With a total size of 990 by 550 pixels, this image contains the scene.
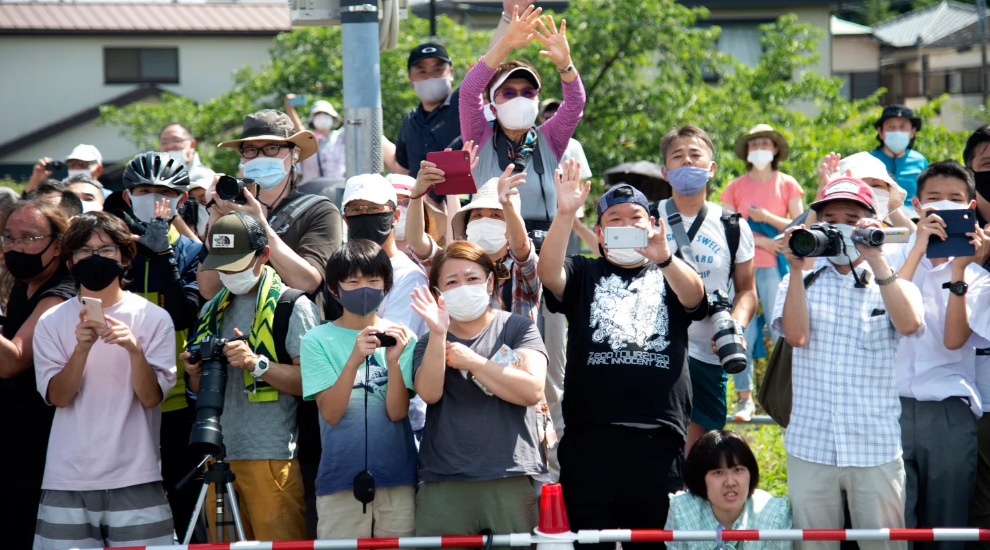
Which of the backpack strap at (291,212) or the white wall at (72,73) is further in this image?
the white wall at (72,73)

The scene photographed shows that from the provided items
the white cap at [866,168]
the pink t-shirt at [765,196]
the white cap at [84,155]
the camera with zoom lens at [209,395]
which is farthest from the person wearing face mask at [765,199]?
the white cap at [84,155]

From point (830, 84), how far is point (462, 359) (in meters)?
15.6

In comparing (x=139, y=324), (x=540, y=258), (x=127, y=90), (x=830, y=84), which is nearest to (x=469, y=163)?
(x=540, y=258)

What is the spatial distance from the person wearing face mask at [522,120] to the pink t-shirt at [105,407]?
1.91 metres

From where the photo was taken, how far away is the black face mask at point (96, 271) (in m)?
4.69

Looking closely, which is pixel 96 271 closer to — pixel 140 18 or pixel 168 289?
pixel 168 289

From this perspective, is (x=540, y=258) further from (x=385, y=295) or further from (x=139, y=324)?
(x=139, y=324)

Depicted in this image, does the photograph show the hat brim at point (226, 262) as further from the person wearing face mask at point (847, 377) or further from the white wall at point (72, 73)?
the white wall at point (72, 73)

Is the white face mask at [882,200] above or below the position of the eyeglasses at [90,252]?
above

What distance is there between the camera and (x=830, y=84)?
59.3 ft

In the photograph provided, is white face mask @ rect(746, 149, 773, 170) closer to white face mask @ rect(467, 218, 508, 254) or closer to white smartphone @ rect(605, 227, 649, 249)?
white face mask @ rect(467, 218, 508, 254)

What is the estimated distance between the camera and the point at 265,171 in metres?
5.34

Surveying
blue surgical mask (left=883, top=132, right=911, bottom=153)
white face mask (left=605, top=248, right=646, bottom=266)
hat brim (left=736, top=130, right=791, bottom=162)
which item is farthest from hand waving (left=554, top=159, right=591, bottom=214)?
hat brim (left=736, top=130, right=791, bottom=162)

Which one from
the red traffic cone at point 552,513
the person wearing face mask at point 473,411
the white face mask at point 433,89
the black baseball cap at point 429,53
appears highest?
the black baseball cap at point 429,53
